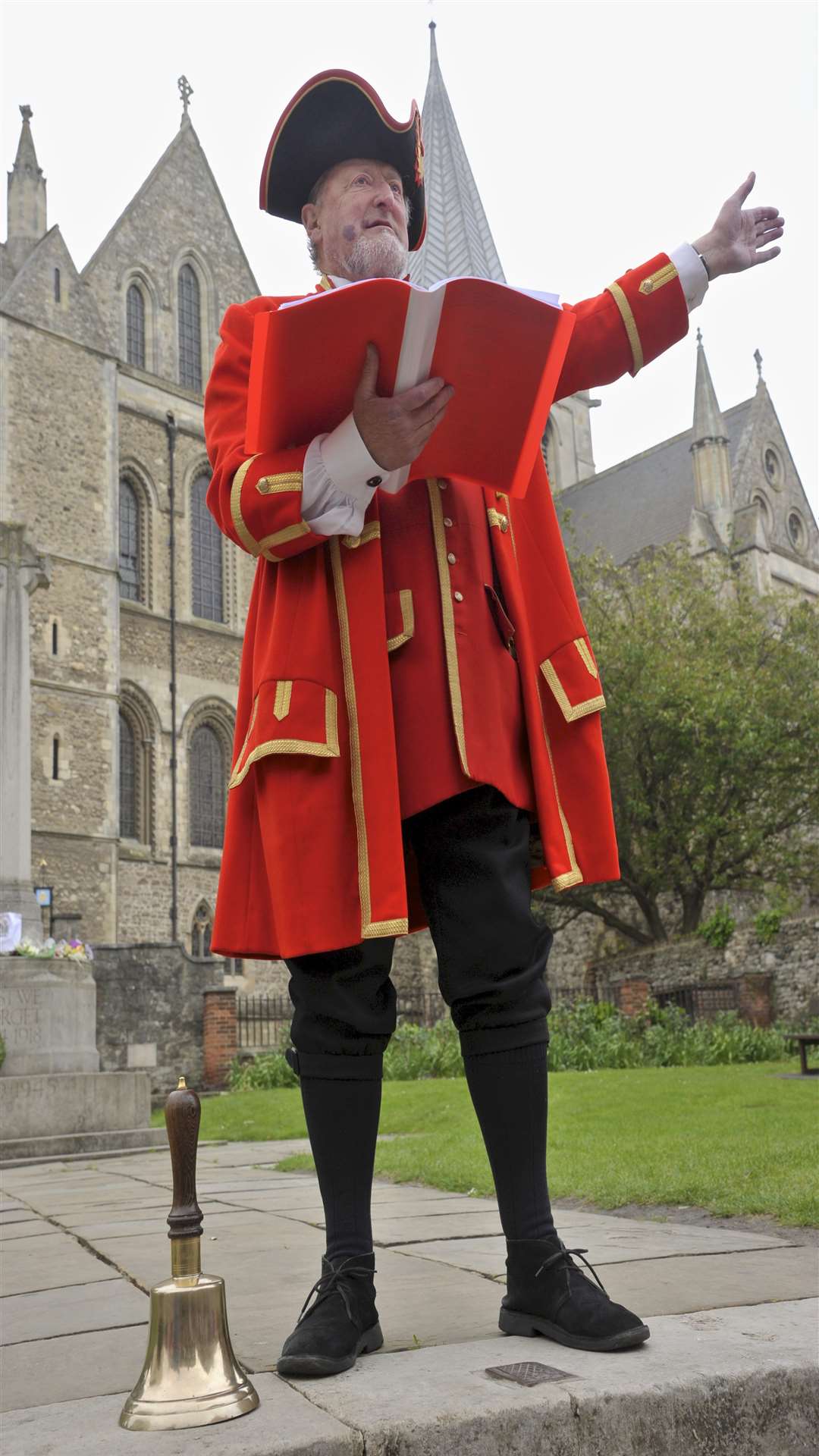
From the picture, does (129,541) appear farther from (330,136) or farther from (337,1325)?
(337,1325)

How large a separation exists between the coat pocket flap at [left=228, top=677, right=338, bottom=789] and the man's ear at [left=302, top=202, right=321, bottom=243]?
104cm

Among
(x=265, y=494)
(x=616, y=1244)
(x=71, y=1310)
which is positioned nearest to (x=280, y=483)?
(x=265, y=494)

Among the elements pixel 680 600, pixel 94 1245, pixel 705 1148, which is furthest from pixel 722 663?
pixel 94 1245

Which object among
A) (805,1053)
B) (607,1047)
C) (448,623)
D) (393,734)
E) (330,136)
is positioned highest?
(330,136)

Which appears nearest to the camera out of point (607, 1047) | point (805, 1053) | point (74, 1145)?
point (74, 1145)

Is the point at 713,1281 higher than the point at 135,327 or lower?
lower

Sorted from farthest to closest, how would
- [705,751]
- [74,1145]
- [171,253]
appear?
[171,253]
[705,751]
[74,1145]

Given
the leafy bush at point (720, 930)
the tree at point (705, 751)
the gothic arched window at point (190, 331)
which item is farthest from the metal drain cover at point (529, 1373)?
the gothic arched window at point (190, 331)

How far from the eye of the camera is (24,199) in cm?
2761

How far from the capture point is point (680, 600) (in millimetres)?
24953

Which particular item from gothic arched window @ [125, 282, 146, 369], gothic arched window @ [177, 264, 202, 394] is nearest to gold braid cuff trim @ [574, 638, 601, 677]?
gothic arched window @ [125, 282, 146, 369]

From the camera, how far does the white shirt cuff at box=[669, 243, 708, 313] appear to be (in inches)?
97.2

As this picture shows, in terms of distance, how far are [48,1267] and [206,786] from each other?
83.2 feet

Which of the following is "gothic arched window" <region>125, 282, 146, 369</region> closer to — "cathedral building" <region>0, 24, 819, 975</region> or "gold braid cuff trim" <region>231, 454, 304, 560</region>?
"cathedral building" <region>0, 24, 819, 975</region>
